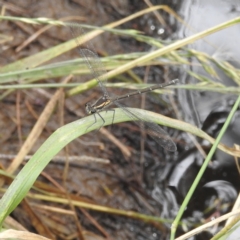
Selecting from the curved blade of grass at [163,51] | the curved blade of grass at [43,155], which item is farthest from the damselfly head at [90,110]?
the curved blade of grass at [43,155]

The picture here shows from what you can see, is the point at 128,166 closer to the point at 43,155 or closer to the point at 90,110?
the point at 90,110

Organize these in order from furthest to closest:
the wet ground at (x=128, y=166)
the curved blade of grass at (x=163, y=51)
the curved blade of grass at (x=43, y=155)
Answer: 1. the wet ground at (x=128, y=166)
2. the curved blade of grass at (x=163, y=51)
3. the curved blade of grass at (x=43, y=155)

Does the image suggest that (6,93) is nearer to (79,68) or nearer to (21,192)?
(79,68)

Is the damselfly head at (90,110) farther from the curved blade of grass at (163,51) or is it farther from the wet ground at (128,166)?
the wet ground at (128,166)

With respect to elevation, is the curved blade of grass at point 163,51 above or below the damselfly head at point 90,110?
above

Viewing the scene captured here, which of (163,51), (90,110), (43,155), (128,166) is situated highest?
(163,51)

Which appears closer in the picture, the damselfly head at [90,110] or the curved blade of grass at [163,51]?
the curved blade of grass at [163,51]

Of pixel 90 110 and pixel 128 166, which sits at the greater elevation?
pixel 90 110

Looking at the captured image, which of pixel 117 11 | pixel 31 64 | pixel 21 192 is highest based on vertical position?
pixel 117 11

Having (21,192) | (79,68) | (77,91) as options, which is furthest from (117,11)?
(21,192)

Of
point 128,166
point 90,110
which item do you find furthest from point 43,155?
point 128,166

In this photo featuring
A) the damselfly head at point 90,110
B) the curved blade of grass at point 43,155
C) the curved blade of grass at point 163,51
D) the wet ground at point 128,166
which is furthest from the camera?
the wet ground at point 128,166
